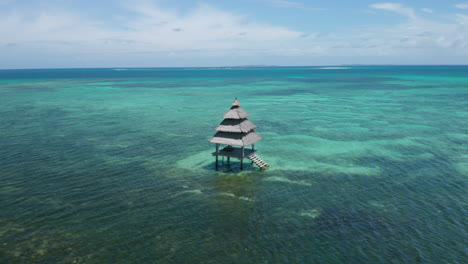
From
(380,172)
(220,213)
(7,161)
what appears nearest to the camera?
(220,213)

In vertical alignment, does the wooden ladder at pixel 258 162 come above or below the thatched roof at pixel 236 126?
below

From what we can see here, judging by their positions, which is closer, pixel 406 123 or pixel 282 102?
pixel 406 123

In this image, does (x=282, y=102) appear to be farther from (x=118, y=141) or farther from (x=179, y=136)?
(x=118, y=141)

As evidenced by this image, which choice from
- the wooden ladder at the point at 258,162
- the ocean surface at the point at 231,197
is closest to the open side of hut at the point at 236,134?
the wooden ladder at the point at 258,162

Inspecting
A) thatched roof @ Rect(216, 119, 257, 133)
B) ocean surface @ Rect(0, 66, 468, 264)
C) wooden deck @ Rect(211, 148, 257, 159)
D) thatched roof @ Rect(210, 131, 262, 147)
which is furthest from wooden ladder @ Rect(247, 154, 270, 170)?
thatched roof @ Rect(216, 119, 257, 133)

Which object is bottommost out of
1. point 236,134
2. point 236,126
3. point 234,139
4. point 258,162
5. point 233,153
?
point 258,162

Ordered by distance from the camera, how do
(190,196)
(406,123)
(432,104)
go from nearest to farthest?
(190,196)
(406,123)
(432,104)

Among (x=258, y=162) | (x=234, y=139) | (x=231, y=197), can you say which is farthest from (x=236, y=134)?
(x=231, y=197)

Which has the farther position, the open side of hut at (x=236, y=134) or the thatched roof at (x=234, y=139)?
the open side of hut at (x=236, y=134)

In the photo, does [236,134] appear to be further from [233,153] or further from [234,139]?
[233,153]

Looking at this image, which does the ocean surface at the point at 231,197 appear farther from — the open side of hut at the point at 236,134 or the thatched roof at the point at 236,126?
the thatched roof at the point at 236,126

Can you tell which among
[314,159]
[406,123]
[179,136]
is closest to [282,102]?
[406,123]
